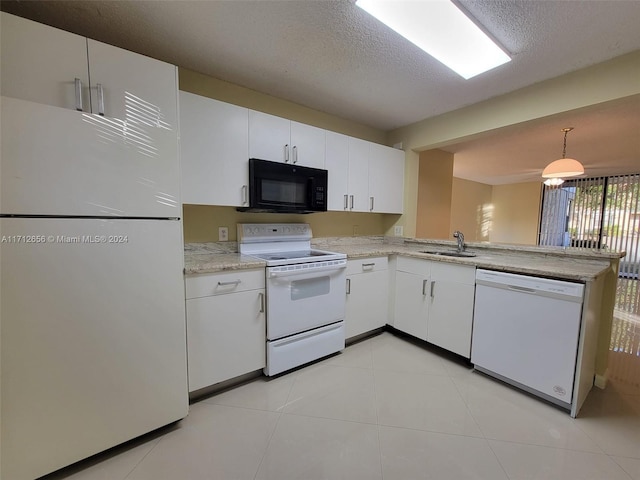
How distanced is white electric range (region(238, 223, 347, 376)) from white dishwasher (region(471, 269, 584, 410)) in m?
1.12

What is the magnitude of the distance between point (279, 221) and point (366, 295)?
3.70 ft

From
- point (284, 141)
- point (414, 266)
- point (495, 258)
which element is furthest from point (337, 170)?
point (495, 258)

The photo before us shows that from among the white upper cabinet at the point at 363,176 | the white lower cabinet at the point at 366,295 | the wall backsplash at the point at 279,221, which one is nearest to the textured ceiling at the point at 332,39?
the white upper cabinet at the point at 363,176

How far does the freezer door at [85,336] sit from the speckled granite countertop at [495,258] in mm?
309

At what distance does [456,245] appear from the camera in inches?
106

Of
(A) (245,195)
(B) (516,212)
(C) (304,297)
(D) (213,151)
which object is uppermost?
(D) (213,151)

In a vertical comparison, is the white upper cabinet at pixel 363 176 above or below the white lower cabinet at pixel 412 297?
above

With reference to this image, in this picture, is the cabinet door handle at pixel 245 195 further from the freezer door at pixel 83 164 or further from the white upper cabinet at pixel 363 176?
the white upper cabinet at pixel 363 176

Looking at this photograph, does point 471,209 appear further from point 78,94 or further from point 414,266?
point 78,94

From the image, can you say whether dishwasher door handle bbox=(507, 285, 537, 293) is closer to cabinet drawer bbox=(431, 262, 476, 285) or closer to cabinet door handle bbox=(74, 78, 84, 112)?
cabinet drawer bbox=(431, 262, 476, 285)

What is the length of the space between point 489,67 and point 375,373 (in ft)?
7.99

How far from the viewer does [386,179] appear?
9.84 ft

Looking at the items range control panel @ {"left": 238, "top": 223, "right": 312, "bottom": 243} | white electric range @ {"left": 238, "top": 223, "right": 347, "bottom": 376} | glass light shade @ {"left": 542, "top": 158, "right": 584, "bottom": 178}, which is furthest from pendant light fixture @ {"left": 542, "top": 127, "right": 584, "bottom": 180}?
range control panel @ {"left": 238, "top": 223, "right": 312, "bottom": 243}

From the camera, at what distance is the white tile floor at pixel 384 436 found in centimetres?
126
